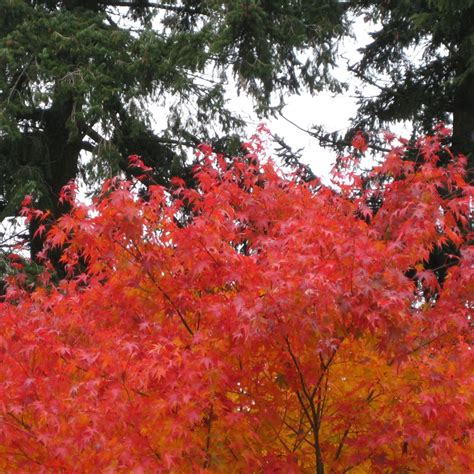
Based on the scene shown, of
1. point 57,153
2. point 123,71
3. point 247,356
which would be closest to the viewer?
point 247,356

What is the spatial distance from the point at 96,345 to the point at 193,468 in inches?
48.7

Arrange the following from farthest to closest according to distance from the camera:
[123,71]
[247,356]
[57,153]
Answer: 1. [57,153]
2. [123,71]
3. [247,356]

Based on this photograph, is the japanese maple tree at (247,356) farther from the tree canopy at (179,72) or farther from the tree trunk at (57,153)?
the tree trunk at (57,153)

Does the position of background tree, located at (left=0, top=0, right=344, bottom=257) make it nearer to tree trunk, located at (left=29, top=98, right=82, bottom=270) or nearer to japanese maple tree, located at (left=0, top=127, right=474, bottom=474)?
tree trunk, located at (left=29, top=98, right=82, bottom=270)

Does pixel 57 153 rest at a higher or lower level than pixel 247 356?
higher

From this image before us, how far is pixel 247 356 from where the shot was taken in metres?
5.00

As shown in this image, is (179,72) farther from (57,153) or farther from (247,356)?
(247,356)

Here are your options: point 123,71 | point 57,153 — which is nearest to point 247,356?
point 123,71

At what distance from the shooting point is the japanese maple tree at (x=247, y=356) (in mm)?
4504

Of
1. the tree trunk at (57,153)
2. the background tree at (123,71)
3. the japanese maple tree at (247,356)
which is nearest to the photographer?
the japanese maple tree at (247,356)

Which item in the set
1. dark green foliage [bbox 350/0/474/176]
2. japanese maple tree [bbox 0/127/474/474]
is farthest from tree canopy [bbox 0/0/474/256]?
japanese maple tree [bbox 0/127/474/474]

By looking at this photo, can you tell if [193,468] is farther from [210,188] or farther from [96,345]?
[210,188]

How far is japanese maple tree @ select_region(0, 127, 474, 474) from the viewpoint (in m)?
4.50

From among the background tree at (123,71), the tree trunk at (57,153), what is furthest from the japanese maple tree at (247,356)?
the tree trunk at (57,153)
